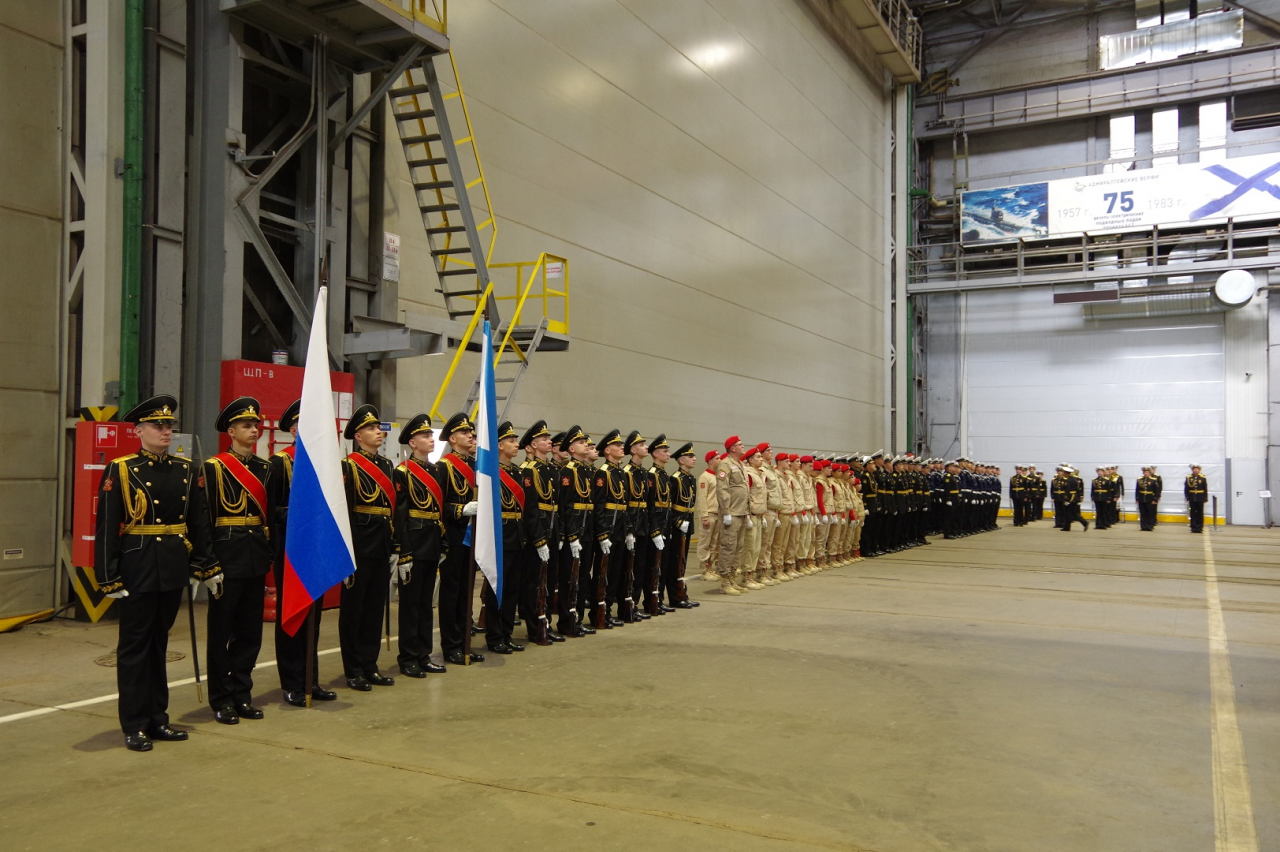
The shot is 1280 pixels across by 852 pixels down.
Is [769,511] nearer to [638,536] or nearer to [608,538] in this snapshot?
[638,536]

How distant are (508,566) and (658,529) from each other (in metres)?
2.28

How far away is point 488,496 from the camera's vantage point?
22.9 feet

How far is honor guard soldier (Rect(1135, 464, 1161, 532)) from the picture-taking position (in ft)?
84.4

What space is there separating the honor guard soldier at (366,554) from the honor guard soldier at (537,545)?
1.51m

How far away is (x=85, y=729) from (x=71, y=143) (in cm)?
623

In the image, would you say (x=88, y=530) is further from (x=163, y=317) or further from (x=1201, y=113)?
(x=1201, y=113)

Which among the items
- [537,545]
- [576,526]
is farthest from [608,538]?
[537,545]

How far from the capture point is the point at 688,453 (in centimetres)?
1117

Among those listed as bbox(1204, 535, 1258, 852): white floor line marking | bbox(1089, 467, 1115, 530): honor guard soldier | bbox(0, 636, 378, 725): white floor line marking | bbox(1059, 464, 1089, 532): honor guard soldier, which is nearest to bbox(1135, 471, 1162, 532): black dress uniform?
bbox(1089, 467, 1115, 530): honor guard soldier

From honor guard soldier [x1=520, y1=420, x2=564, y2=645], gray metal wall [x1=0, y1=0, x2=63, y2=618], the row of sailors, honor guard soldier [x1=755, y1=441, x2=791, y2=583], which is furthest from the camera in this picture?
honor guard soldier [x1=755, y1=441, x2=791, y2=583]

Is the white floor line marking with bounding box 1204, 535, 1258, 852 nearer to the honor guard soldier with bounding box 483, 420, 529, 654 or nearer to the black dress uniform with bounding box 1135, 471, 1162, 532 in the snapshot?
the honor guard soldier with bounding box 483, 420, 529, 654

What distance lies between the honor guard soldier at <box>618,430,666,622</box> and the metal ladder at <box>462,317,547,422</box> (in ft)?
6.47

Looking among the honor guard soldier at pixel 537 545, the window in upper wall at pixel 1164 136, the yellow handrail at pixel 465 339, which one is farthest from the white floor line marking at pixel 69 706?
the window in upper wall at pixel 1164 136

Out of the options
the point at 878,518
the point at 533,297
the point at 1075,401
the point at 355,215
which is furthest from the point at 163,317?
the point at 1075,401
